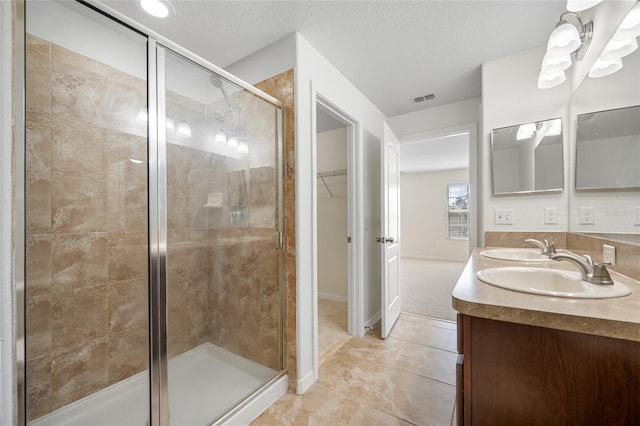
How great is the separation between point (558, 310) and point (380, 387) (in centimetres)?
141

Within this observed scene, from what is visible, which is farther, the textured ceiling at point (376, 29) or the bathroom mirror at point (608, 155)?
the textured ceiling at point (376, 29)

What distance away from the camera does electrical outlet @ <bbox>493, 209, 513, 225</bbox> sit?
1.98m

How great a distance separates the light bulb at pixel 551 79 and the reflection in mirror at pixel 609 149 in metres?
0.28

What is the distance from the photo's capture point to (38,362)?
4.45ft

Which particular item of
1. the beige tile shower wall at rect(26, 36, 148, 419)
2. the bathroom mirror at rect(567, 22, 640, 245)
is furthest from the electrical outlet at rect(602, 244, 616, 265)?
the beige tile shower wall at rect(26, 36, 148, 419)

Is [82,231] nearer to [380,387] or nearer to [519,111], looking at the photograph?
[380,387]

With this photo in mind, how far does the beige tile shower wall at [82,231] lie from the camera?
4.40 ft

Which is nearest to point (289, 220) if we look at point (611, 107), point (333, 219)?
point (611, 107)

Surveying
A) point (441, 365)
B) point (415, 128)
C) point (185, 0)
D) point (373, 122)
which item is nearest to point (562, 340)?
point (441, 365)

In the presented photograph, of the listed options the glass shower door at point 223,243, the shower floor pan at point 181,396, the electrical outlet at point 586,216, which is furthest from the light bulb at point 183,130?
the electrical outlet at point 586,216

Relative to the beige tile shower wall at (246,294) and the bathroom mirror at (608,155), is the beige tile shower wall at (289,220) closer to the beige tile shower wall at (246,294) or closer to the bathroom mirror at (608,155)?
the beige tile shower wall at (246,294)

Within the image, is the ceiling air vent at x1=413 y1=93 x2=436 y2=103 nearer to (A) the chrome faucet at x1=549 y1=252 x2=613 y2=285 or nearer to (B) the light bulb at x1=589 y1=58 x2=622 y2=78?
(B) the light bulb at x1=589 y1=58 x2=622 y2=78

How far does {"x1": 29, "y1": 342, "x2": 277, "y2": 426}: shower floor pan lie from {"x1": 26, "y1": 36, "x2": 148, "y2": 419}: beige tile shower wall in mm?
73

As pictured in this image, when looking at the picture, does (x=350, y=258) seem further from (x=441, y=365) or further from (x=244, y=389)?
(x=244, y=389)
